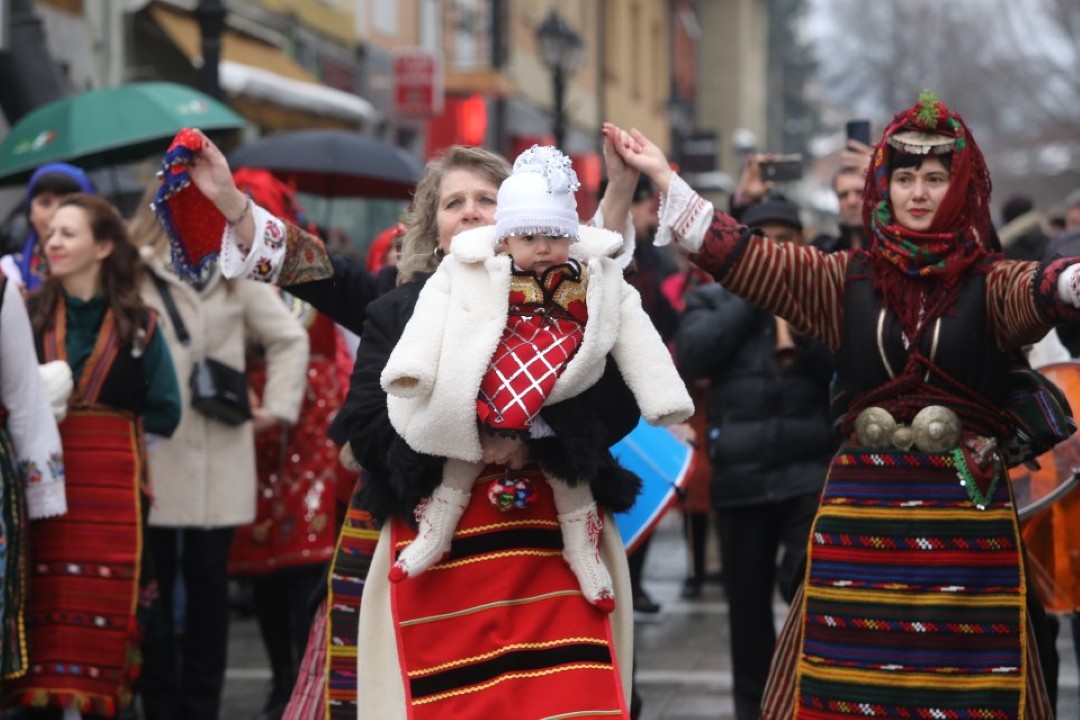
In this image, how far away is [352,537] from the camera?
17.2 ft

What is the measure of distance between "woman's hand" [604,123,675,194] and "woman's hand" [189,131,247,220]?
0.94 metres

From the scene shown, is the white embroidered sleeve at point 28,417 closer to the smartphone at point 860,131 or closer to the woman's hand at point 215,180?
the woman's hand at point 215,180

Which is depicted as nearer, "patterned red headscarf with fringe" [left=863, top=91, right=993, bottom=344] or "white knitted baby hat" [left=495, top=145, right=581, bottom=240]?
"white knitted baby hat" [left=495, top=145, right=581, bottom=240]

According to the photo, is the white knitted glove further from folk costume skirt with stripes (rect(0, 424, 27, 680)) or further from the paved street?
the paved street

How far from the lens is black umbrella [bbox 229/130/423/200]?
35.4ft

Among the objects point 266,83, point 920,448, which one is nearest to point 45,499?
point 920,448

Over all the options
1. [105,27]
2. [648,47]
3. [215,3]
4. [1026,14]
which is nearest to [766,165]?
[215,3]

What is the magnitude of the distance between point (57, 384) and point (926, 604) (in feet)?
9.60

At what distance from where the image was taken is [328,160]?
10797mm

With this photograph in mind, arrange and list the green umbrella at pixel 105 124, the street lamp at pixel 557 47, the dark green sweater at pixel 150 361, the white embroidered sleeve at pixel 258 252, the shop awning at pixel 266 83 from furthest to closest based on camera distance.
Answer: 1. the street lamp at pixel 557 47
2. the shop awning at pixel 266 83
3. the green umbrella at pixel 105 124
4. the dark green sweater at pixel 150 361
5. the white embroidered sleeve at pixel 258 252

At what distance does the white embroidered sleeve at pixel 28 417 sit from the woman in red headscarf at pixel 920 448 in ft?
6.90

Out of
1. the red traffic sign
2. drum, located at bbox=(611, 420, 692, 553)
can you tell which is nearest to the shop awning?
the red traffic sign

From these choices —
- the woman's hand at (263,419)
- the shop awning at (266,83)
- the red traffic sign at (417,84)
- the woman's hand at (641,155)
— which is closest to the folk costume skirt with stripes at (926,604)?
the woman's hand at (641,155)

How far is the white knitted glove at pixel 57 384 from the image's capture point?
20.8 feet
